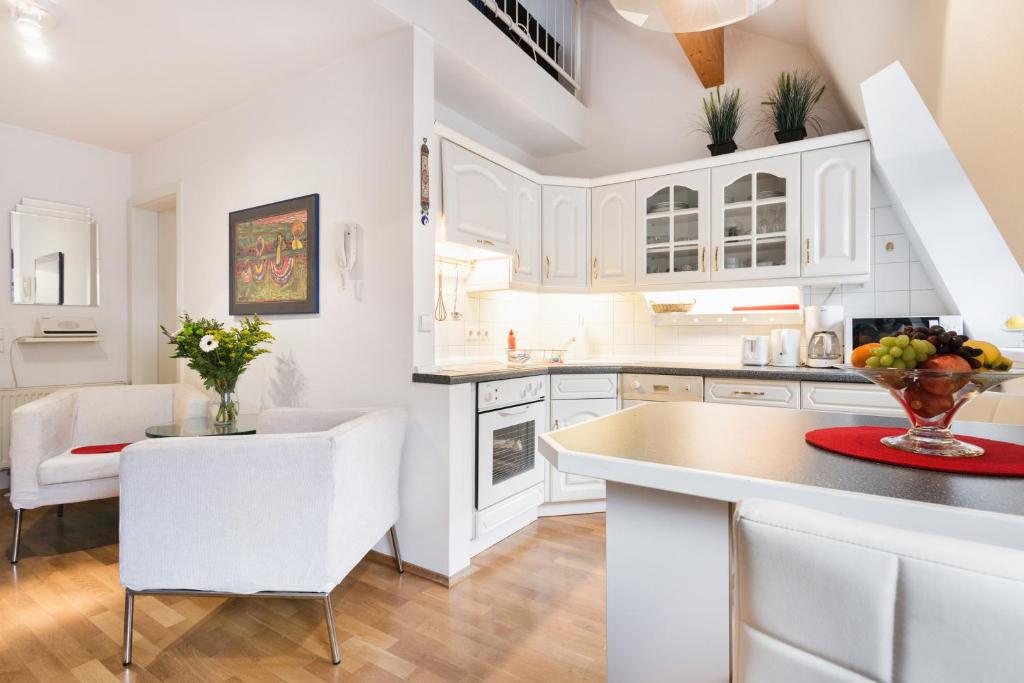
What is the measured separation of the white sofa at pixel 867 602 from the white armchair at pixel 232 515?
54.2 inches

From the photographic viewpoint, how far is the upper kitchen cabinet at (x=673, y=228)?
10.6 feet

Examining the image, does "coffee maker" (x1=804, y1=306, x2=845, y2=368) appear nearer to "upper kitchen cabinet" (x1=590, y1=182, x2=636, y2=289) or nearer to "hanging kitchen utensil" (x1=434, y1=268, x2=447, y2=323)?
"upper kitchen cabinet" (x1=590, y1=182, x2=636, y2=289)

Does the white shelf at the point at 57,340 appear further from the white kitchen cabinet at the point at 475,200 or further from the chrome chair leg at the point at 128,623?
the white kitchen cabinet at the point at 475,200

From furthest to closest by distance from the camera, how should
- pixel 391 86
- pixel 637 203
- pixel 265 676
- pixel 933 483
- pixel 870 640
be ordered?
pixel 637 203
pixel 391 86
pixel 265 676
pixel 933 483
pixel 870 640

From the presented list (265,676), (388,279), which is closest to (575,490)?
(388,279)

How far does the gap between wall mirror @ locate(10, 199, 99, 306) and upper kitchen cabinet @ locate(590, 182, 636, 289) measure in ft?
12.3

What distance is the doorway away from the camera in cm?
404

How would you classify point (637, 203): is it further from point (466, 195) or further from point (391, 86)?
point (391, 86)

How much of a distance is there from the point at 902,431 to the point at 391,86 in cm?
245

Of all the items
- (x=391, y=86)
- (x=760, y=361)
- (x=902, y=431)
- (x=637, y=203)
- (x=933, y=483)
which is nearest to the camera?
(x=933, y=483)

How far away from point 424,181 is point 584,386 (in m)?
1.51

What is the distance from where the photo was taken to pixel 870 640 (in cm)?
47

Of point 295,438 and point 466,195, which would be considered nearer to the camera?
point 295,438

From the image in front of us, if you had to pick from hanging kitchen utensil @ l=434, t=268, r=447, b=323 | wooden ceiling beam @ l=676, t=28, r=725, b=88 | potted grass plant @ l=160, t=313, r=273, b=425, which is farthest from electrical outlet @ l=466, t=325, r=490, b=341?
wooden ceiling beam @ l=676, t=28, r=725, b=88
